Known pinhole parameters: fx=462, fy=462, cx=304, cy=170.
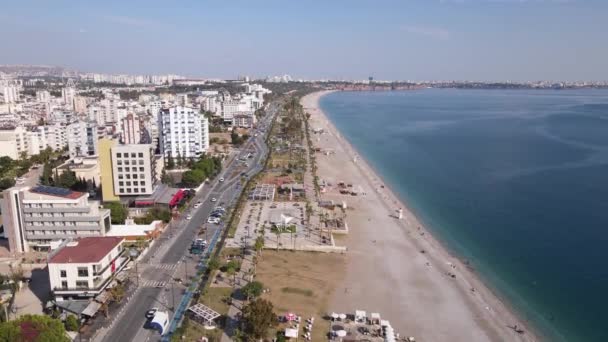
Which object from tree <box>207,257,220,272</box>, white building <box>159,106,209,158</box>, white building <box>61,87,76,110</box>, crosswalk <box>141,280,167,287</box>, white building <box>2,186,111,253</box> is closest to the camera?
crosswalk <box>141,280,167,287</box>

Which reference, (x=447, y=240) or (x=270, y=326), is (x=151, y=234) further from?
(x=447, y=240)

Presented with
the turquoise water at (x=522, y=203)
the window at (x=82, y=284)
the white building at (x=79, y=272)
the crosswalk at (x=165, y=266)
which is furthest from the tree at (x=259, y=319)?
the turquoise water at (x=522, y=203)

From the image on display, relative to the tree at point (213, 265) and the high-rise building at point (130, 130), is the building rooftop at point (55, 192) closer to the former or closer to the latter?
the tree at point (213, 265)

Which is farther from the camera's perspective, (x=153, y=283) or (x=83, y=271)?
(x=153, y=283)

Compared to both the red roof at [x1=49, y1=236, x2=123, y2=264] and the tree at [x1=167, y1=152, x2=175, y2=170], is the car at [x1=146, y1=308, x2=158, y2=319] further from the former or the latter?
the tree at [x1=167, y1=152, x2=175, y2=170]

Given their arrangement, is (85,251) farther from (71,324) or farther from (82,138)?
(82,138)

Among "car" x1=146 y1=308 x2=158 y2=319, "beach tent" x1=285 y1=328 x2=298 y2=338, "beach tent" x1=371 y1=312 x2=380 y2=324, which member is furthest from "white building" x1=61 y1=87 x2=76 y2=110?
"beach tent" x1=371 y1=312 x2=380 y2=324

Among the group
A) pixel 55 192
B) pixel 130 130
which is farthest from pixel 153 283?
pixel 130 130
